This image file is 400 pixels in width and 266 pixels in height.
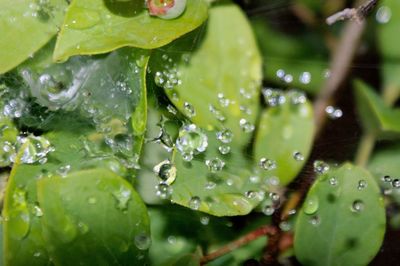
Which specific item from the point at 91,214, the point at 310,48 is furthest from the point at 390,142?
the point at 91,214

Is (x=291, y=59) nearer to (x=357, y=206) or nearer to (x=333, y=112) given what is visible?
(x=333, y=112)

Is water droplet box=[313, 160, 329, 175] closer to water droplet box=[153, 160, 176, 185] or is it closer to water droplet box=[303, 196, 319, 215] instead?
water droplet box=[303, 196, 319, 215]

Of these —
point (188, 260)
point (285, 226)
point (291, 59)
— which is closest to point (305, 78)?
point (291, 59)

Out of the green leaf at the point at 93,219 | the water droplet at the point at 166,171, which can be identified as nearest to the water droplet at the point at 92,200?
the green leaf at the point at 93,219

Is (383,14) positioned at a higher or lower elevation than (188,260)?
higher

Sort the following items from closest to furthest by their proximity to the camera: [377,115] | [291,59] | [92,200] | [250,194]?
[92,200]
[250,194]
[377,115]
[291,59]
